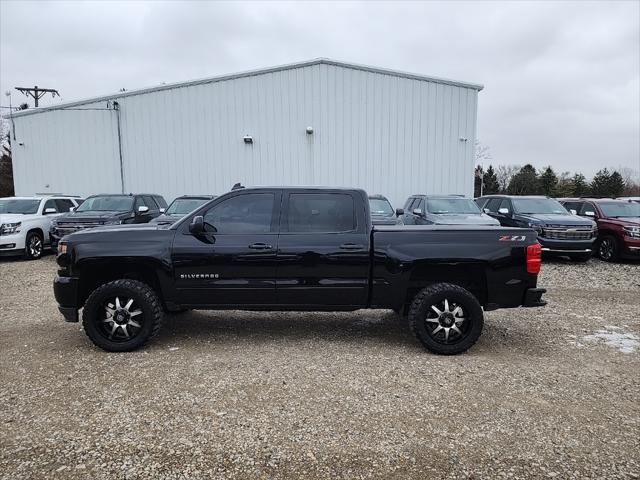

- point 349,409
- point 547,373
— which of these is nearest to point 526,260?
point 547,373

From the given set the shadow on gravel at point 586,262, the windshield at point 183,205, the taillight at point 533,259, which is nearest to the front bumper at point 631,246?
the shadow on gravel at point 586,262

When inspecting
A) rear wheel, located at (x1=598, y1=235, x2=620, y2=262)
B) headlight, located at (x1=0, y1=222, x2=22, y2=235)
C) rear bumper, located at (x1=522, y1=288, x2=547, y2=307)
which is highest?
headlight, located at (x1=0, y1=222, x2=22, y2=235)

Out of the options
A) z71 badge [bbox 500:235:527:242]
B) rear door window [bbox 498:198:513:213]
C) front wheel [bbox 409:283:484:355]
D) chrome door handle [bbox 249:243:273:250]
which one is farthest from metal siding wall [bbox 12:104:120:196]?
z71 badge [bbox 500:235:527:242]

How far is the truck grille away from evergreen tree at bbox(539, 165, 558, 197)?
4769cm

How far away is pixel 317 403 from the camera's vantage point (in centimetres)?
370

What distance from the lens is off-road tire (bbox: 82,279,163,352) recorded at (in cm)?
479

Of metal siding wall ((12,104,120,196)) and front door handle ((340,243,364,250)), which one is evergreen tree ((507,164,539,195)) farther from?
front door handle ((340,243,364,250))

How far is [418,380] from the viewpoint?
4180mm

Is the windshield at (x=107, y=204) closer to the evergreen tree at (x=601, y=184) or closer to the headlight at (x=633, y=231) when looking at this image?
the headlight at (x=633, y=231)

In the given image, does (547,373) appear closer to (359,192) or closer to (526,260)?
(526,260)

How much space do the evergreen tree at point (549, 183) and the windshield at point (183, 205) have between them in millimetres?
51684

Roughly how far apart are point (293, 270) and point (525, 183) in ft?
198

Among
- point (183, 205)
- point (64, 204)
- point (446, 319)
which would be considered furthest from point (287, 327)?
point (64, 204)

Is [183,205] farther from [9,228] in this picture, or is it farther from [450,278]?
[450,278]
